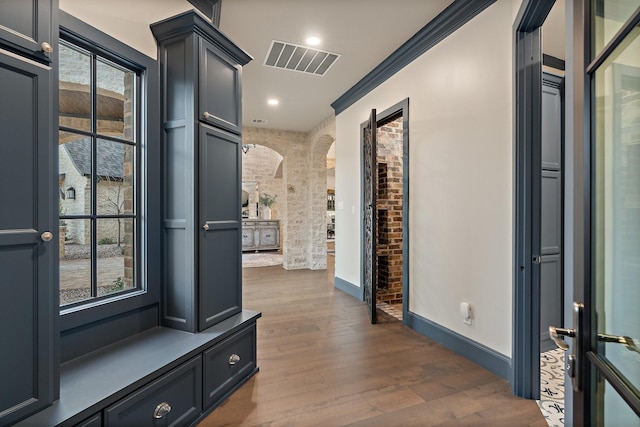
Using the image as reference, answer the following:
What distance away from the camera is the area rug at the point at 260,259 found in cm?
737

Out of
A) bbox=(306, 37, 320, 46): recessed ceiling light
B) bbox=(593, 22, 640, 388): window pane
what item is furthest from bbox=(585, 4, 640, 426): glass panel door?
bbox=(306, 37, 320, 46): recessed ceiling light

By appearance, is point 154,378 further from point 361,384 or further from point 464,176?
point 464,176

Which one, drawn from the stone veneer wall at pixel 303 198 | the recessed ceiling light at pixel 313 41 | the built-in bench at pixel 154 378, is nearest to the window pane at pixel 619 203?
the built-in bench at pixel 154 378

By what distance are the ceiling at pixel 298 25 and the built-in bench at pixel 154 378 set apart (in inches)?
70.0

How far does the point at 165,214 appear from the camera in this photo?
2.14m

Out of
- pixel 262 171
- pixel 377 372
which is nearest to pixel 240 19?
pixel 377 372

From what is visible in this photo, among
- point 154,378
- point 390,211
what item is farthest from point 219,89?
point 390,211

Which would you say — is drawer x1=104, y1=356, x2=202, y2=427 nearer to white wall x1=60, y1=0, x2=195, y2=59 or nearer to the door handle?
the door handle

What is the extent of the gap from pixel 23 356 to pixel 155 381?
534 mm

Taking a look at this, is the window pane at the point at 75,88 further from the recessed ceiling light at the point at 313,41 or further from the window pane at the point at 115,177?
the recessed ceiling light at the point at 313,41

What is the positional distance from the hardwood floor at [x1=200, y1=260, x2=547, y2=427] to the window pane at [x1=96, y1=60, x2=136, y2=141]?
5.79 ft

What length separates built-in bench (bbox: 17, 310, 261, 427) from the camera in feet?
4.37

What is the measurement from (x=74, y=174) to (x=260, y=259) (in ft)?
21.2

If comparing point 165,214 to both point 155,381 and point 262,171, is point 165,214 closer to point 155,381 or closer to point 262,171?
point 155,381
